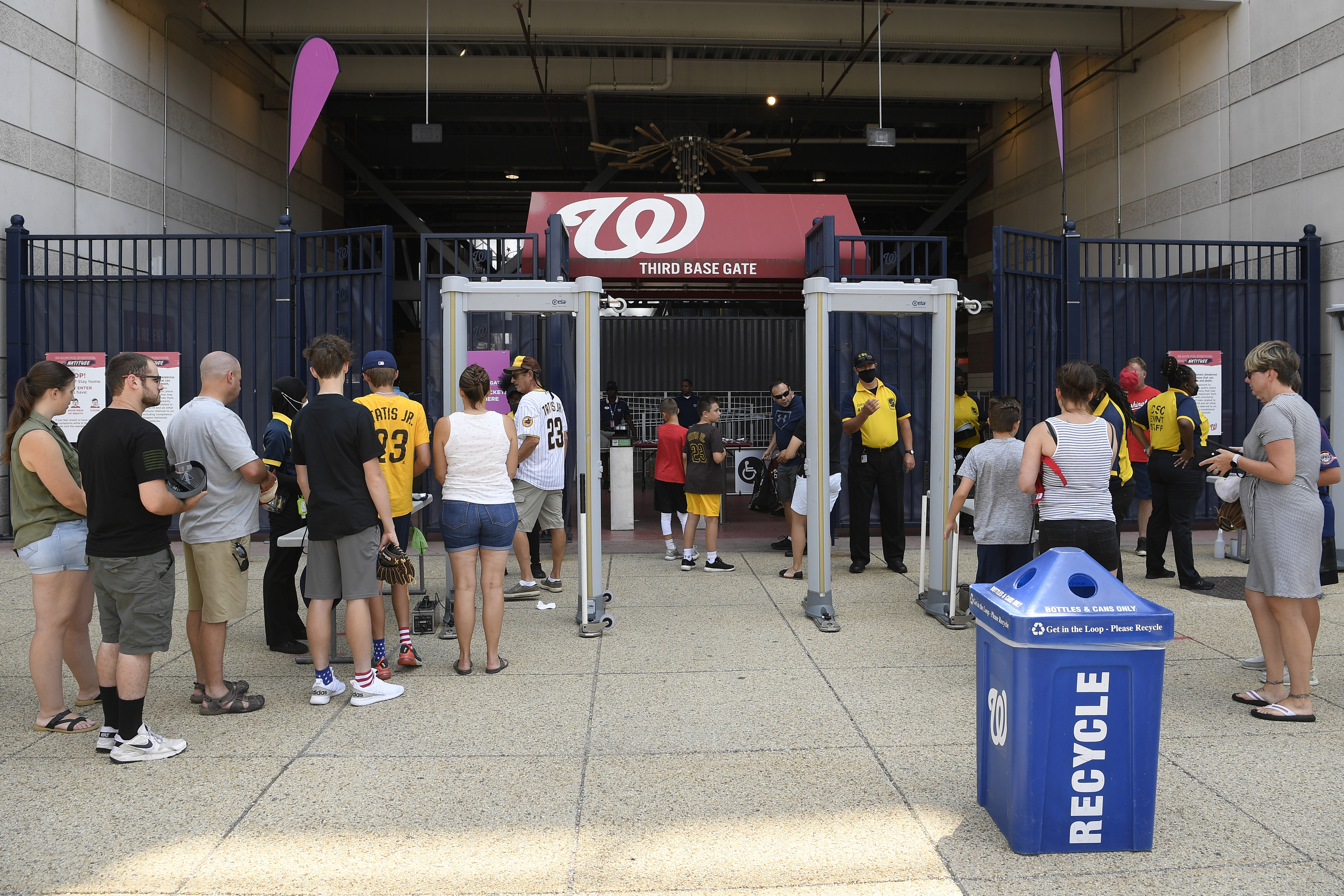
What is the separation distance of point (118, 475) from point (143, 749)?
4.05 feet

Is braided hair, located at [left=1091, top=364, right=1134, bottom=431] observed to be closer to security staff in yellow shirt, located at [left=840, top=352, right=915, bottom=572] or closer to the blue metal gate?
security staff in yellow shirt, located at [left=840, top=352, right=915, bottom=572]

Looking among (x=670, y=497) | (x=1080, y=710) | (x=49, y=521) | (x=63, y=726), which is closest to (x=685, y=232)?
(x=670, y=497)

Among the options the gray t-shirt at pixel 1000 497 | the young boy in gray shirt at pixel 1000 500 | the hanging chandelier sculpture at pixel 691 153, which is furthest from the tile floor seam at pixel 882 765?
the hanging chandelier sculpture at pixel 691 153

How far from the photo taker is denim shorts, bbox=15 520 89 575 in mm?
4320

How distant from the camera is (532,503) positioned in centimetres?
714

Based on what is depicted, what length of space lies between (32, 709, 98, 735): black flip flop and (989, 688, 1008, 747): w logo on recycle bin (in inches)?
165

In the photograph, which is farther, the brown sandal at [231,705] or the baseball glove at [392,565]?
the baseball glove at [392,565]

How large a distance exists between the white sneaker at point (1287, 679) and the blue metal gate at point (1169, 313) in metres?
4.67

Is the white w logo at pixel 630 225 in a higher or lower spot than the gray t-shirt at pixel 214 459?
higher

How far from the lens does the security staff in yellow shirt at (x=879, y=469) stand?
825 centimetres

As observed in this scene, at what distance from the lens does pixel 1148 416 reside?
8031mm

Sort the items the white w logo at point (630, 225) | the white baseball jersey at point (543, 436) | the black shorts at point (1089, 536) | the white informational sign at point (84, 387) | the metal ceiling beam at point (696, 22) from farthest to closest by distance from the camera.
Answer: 1. the metal ceiling beam at point (696, 22)
2. the white w logo at point (630, 225)
3. the white informational sign at point (84, 387)
4. the white baseball jersey at point (543, 436)
5. the black shorts at point (1089, 536)

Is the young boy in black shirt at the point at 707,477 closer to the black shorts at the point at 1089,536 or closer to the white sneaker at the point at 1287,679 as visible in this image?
the black shorts at the point at 1089,536

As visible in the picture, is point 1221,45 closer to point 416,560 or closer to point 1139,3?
point 1139,3
